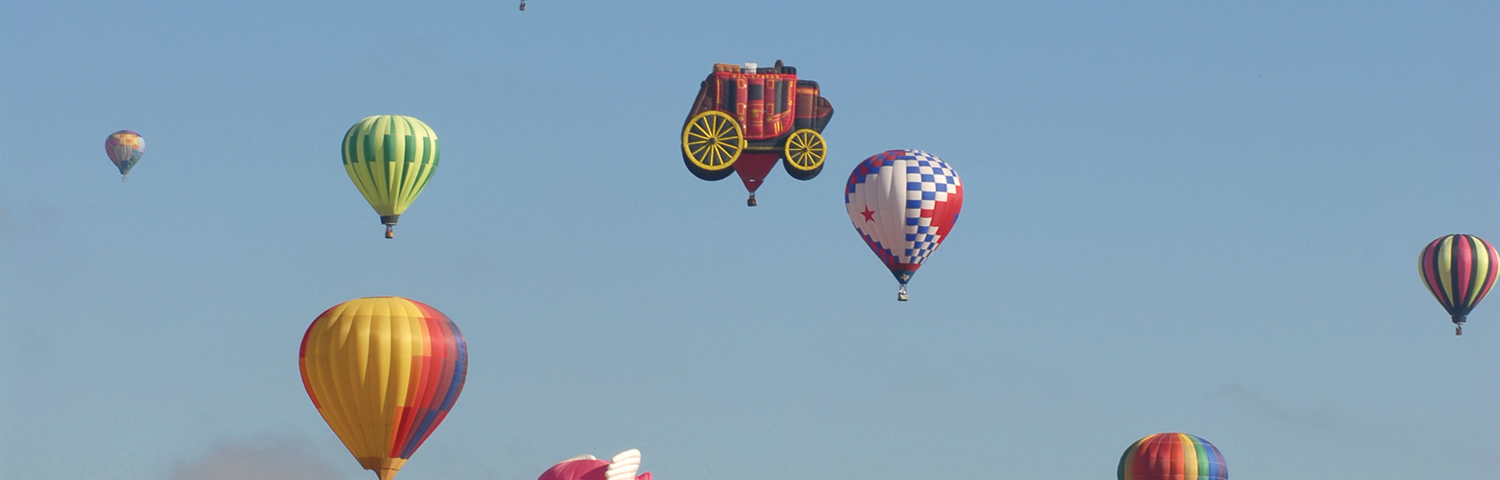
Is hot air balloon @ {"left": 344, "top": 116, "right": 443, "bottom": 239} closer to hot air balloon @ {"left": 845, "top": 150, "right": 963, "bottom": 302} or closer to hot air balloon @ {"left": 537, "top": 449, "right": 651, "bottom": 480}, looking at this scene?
hot air balloon @ {"left": 845, "top": 150, "right": 963, "bottom": 302}

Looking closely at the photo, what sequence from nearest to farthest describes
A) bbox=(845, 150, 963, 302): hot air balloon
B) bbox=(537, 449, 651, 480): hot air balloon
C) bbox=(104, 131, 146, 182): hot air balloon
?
bbox=(537, 449, 651, 480): hot air balloon → bbox=(845, 150, 963, 302): hot air balloon → bbox=(104, 131, 146, 182): hot air balloon

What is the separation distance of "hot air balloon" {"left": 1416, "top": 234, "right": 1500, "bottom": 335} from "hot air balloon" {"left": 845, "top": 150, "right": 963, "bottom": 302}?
22.5 metres

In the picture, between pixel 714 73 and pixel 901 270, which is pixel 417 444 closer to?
pixel 714 73

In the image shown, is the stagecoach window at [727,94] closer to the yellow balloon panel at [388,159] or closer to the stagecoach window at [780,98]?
the stagecoach window at [780,98]

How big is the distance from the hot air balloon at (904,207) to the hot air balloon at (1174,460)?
545 inches

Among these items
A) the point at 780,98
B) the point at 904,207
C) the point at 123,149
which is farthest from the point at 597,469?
the point at 123,149

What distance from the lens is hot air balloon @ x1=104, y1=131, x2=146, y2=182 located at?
10875cm

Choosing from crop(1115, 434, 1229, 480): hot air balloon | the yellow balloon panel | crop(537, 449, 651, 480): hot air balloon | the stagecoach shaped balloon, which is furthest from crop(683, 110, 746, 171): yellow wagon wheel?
crop(1115, 434, 1229, 480): hot air balloon

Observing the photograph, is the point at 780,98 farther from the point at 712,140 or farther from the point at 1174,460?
the point at 1174,460

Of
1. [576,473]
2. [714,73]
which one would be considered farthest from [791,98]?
[576,473]

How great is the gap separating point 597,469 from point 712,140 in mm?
21749

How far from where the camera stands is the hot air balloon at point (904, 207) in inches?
2788

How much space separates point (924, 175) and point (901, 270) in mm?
2548

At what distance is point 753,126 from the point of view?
6481 cm
